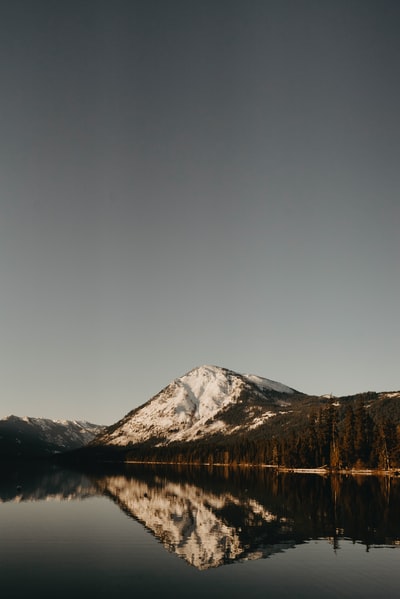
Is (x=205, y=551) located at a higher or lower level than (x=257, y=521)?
lower

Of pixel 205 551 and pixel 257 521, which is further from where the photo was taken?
pixel 257 521

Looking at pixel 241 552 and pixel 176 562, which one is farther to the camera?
pixel 241 552

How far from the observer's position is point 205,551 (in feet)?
144

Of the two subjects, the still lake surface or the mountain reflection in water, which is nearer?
the still lake surface

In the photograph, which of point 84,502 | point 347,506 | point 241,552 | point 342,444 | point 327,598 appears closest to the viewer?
point 327,598

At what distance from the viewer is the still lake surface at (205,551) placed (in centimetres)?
3319

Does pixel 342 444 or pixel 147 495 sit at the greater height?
pixel 342 444

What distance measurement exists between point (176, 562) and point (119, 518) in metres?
30.7

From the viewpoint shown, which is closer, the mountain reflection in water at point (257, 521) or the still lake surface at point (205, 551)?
the still lake surface at point (205, 551)

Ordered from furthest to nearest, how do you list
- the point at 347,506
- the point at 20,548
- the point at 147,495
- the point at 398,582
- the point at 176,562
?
the point at 147,495 < the point at 347,506 < the point at 20,548 < the point at 176,562 < the point at 398,582

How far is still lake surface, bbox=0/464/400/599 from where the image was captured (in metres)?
33.2

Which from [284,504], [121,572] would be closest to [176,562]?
[121,572]

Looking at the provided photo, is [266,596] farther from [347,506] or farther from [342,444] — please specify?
[342,444]

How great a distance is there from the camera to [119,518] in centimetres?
6825
